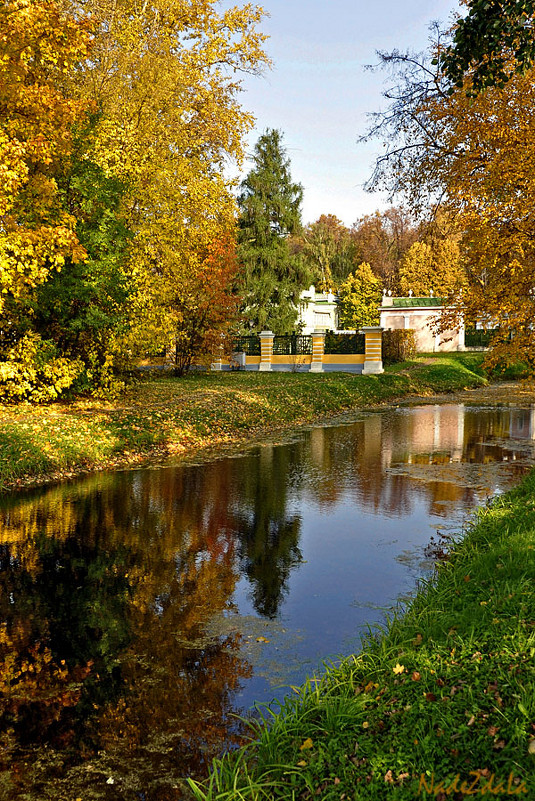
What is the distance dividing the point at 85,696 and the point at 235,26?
26.6m

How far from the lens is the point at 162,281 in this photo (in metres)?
20.6

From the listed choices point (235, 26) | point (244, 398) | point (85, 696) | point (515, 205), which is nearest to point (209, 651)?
point (85, 696)

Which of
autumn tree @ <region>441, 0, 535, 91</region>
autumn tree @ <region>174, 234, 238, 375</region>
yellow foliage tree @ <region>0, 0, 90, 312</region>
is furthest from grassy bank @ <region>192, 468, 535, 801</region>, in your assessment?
autumn tree @ <region>174, 234, 238, 375</region>

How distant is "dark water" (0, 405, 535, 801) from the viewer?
3.45m

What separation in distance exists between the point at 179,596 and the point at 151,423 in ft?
28.9

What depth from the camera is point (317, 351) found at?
3619 cm

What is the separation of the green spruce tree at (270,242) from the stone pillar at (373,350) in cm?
1506

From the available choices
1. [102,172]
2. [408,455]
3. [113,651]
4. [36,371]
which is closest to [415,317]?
[102,172]

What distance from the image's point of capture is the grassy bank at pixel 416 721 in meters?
2.87

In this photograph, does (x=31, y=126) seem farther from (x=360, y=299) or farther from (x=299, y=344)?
(x=360, y=299)

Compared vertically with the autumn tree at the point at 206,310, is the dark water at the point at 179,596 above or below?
below

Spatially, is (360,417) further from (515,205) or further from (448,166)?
(515,205)

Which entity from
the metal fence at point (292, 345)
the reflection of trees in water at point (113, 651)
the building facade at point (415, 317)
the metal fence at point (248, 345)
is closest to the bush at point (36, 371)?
the reflection of trees in water at point (113, 651)

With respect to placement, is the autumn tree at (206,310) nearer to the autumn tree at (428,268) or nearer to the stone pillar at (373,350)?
the stone pillar at (373,350)
